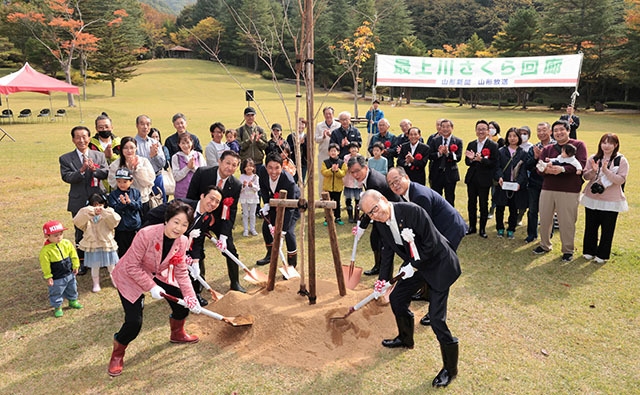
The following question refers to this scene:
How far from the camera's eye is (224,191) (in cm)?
586

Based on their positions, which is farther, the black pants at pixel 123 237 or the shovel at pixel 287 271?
the shovel at pixel 287 271

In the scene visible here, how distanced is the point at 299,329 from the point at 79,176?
14.1 ft

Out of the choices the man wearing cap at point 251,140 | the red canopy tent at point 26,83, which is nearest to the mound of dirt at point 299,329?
the man wearing cap at point 251,140

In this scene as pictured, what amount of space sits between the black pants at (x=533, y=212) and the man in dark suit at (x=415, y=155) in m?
2.10

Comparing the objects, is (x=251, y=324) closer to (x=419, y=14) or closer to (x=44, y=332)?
(x=44, y=332)

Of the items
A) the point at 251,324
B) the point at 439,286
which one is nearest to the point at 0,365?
the point at 251,324

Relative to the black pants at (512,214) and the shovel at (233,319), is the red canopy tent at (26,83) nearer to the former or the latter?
the shovel at (233,319)

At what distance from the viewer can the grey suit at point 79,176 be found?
6.27 metres

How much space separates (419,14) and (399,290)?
7903 cm

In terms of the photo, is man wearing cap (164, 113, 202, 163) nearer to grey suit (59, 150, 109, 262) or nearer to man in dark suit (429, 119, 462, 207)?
grey suit (59, 150, 109, 262)

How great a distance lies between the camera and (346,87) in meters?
65.9

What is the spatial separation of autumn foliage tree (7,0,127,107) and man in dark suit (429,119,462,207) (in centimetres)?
4190

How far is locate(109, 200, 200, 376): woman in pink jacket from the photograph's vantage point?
4.07 m

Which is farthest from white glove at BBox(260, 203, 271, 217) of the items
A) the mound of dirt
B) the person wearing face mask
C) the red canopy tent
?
the red canopy tent
